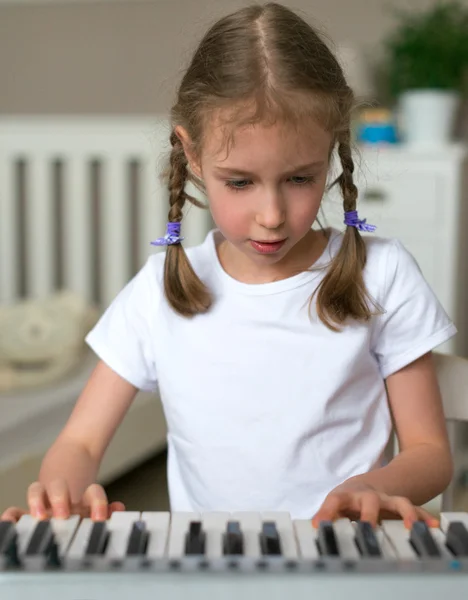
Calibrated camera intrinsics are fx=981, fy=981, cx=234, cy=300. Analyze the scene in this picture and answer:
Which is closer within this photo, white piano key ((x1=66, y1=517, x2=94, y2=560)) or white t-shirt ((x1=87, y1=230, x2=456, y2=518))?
white piano key ((x1=66, y1=517, x2=94, y2=560))

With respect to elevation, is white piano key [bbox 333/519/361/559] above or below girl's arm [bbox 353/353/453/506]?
above

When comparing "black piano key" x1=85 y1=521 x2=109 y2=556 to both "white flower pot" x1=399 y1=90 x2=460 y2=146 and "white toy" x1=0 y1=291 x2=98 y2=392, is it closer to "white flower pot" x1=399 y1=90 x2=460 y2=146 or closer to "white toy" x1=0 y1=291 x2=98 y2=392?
"white toy" x1=0 y1=291 x2=98 y2=392

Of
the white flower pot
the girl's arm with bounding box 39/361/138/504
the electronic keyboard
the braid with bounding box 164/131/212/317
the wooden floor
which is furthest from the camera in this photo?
the white flower pot

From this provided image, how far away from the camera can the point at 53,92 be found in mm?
3055

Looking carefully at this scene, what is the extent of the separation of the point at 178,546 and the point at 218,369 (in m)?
0.47

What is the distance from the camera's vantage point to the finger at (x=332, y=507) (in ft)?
2.39

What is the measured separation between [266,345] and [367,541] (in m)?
0.49

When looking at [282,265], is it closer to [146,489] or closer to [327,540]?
[327,540]

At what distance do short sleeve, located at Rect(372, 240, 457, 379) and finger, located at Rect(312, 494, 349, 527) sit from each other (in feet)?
1.00

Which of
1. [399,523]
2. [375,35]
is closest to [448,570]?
[399,523]

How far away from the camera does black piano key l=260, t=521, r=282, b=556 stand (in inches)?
23.7

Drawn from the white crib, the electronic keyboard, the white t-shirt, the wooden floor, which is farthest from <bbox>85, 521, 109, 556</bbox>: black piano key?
the white crib

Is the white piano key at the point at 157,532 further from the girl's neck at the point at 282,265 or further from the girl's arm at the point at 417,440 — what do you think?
the girl's neck at the point at 282,265

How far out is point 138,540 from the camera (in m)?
0.62
